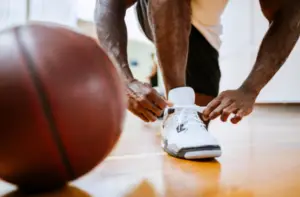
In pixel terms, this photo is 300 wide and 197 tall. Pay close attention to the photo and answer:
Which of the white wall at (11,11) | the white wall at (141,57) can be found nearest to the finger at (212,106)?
the white wall at (11,11)

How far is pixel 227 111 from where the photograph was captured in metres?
0.99

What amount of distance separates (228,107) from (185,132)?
0.13 meters

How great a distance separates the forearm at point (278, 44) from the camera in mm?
1181

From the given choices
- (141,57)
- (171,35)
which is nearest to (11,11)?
(171,35)

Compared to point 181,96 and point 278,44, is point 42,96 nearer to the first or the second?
point 181,96

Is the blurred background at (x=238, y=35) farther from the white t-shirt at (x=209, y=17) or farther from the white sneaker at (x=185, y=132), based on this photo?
the white sneaker at (x=185, y=132)

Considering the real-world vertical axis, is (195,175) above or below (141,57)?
above

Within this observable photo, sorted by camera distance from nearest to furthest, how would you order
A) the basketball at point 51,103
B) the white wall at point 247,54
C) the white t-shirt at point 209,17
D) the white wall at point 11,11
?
the basketball at point 51,103 → the white t-shirt at point 209,17 → the white wall at point 11,11 → the white wall at point 247,54

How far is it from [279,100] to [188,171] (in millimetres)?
2780

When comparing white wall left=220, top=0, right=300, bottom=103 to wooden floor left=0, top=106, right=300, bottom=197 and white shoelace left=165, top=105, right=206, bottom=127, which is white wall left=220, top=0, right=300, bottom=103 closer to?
wooden floor left=0, top=106, right=300, bottom=197

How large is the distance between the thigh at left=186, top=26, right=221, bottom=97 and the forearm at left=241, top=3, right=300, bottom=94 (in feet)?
1.22

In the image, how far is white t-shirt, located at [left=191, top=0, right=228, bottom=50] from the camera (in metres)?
1.33

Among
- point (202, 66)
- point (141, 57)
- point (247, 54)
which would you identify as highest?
point (202, 66)

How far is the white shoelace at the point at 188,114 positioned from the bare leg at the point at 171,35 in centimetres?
7
